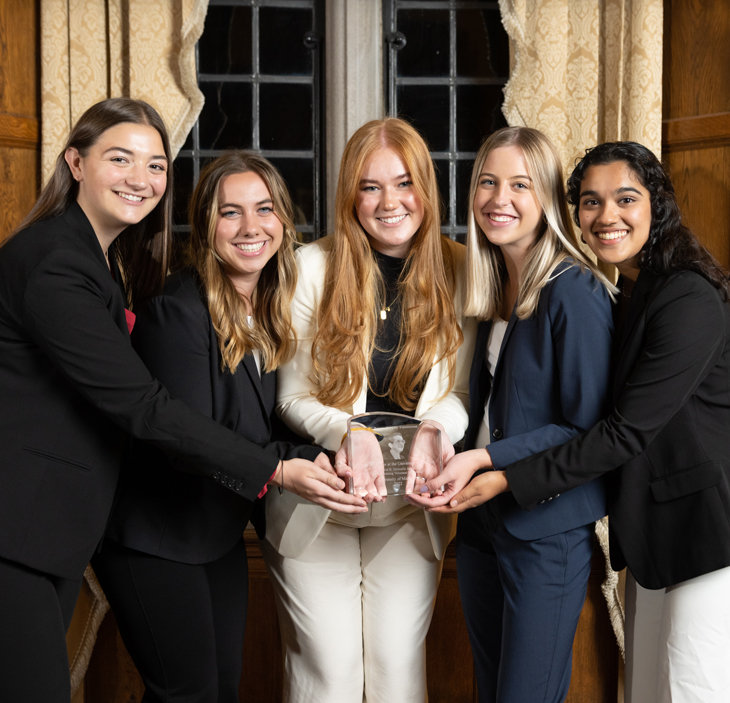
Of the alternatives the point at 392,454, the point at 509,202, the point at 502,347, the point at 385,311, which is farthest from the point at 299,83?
the point at 392,454

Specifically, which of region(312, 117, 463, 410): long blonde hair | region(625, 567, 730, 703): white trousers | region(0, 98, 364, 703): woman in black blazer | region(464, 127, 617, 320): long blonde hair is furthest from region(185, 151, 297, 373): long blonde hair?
region(625, 567, 730, 703): white trousers

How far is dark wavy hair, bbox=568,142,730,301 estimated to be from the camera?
165 cm

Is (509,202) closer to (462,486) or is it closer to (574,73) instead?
(462,486)

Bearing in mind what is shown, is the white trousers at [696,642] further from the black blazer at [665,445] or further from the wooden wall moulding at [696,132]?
the wooden wall moulding at [696,132]

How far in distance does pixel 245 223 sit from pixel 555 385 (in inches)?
34.2

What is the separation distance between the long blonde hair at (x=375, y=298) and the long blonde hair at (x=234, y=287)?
0.37 feet

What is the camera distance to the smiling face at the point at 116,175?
1613 millimetres

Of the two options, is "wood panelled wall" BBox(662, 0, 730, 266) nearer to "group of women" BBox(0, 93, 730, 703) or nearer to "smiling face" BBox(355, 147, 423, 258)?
"group of women" BBox(0, 93, 730, 703)

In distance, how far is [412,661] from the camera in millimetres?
1989

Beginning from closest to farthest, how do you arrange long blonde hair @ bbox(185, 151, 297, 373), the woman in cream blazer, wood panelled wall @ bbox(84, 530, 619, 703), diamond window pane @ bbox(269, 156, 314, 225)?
long blonde hair @ bbox(185, 151, 297, 373), the woman in cream blazer, wood panelled wall @ bbox(84, 530, 619, 703), diamond window pane @ bbox(269, 156, 314, 225)

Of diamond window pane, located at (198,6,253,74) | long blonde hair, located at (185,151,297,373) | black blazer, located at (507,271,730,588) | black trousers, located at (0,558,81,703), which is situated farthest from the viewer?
diamond window pane, located at (198,6,253,74)

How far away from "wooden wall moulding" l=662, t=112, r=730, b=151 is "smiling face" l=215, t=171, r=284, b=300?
1762 mm

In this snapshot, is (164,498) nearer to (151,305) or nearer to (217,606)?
(217,606)

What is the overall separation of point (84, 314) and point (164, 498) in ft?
1.70
